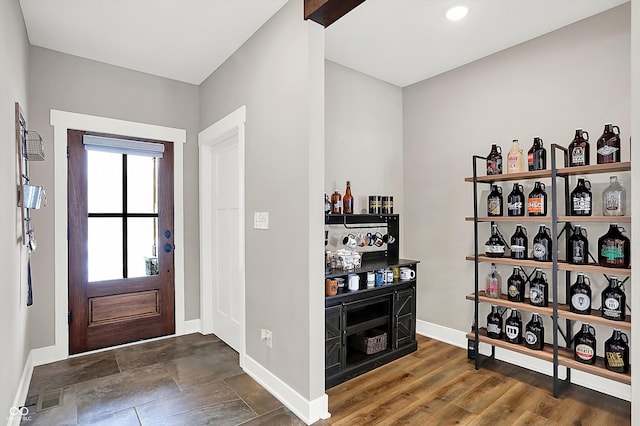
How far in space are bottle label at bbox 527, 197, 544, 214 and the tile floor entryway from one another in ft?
7.46

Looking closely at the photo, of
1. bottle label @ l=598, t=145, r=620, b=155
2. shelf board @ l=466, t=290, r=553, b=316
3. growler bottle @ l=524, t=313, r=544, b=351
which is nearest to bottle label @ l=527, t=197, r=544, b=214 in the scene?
bottle label @ l=598, t=145, r=620, b=155

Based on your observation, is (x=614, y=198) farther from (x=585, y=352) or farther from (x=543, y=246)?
(x=585, y=352)

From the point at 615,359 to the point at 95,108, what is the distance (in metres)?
4.57

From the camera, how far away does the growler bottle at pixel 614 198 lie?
88.7 inches

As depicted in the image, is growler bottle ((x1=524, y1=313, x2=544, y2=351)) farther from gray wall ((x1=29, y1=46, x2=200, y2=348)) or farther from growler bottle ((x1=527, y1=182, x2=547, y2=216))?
gray wall ((x1=29, y1=46, x2=200, y2=348))

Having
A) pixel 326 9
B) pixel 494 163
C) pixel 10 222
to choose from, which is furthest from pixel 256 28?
pixel 494 163

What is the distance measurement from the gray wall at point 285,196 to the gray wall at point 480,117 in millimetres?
1797

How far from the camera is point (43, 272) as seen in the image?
297cm

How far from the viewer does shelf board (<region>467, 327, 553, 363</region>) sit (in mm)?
2566

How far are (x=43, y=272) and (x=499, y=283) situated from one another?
12.8 feet

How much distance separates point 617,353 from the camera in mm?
2248

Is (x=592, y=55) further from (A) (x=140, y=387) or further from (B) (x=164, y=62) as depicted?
(A) (x=140, y=387)

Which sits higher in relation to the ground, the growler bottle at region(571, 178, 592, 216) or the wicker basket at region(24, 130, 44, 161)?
the wicker basket at region(24, 130, 44, 161)

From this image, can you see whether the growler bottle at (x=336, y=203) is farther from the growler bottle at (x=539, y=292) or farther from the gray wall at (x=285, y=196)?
the growler bottle at (x=539, y=292)
